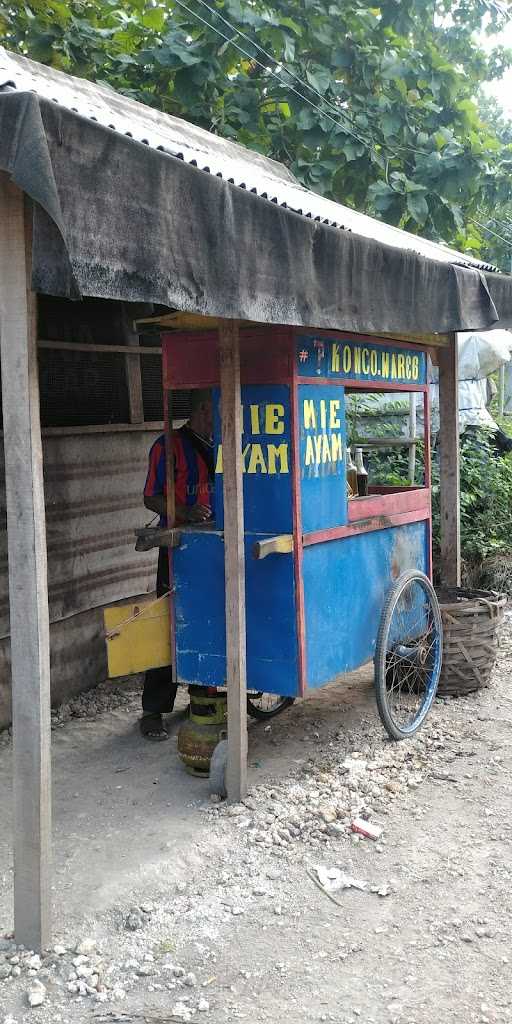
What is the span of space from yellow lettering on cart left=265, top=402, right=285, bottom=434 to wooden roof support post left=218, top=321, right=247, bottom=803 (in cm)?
29

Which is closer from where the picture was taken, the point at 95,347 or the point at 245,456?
the point at 245,456

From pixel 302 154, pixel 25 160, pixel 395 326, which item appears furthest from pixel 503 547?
pixel 25 160

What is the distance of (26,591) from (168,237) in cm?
113

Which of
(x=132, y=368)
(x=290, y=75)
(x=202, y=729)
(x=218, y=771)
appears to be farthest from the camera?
(x=290, y=75)

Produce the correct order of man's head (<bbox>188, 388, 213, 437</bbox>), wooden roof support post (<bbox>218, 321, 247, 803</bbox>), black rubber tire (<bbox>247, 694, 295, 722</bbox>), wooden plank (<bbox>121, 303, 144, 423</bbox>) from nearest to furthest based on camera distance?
wooden roof support post (<bbox>218, 321, 247, 803</bbox>) → man's head (<bbox>188, 388, 213, 437</bbox>) → black rubber tire (<bbox>247, 694, 295, 722</bbox>) → wooden plank (<bbox>121, 303, 144, 423</bbox>)

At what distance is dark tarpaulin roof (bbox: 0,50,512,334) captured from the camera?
87.4 inches

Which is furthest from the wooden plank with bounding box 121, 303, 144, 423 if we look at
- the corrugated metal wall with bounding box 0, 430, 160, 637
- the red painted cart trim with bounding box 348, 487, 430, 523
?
the red painted cart trim with bounding box 348, 487, 430, 523

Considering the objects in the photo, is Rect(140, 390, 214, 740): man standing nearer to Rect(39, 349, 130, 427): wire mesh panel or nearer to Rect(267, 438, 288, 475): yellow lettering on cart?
Rect(267, 438, 288, 475): yellow lettering on cart

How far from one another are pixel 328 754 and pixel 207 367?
2.00 metres

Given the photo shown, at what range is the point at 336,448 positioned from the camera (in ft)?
14.5

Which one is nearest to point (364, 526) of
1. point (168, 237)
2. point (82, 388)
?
point (82, 388)

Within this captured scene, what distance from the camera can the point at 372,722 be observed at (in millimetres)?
5066

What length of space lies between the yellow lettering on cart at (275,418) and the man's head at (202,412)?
0.68 m

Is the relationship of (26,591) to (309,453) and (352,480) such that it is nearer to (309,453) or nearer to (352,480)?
(309,453)
